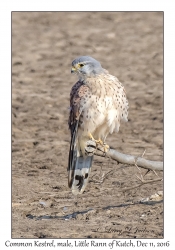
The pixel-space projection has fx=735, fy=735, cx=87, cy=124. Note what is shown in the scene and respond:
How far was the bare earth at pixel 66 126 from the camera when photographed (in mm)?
6818

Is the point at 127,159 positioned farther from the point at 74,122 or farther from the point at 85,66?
the point at 85,66

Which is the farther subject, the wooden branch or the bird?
the bird

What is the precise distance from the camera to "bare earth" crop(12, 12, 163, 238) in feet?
22.4

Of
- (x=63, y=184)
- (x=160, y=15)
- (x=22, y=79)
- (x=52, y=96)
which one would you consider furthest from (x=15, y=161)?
(x=160, y=15)

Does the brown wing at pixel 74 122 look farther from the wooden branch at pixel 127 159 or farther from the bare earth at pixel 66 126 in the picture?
the wooden branch at pixel 127 159

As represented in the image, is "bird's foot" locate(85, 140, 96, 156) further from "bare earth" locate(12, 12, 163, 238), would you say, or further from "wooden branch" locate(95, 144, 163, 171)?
"bare earth" locate(12, 12, 163, 238)

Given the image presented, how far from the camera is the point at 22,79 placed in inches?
467

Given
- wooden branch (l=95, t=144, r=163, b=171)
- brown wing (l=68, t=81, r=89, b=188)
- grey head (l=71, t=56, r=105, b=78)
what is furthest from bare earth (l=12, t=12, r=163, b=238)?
grey head (l=71, t=56, r=105, b=78)

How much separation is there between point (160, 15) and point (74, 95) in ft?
28.1

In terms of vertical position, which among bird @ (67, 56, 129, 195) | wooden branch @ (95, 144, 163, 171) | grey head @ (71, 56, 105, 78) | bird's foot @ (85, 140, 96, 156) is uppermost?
grey head @ (71, 56, 105, 78)

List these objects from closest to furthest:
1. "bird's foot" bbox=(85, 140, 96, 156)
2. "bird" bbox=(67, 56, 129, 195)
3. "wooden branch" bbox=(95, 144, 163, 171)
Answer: "wooden branch" bbox=(95, 144, 163, 171), "bird's foot" bbox=(85, 140, 96, 156), "bird" bbox=(67, 56, 129, 195)

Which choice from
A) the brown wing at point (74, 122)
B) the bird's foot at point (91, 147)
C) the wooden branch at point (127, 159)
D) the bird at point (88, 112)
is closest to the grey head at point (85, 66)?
the bird at point (88, 112)

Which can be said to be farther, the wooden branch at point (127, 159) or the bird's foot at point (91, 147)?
the bird's foot at point (91, 147)

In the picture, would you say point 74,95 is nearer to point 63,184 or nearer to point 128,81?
point 63,184
